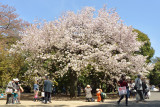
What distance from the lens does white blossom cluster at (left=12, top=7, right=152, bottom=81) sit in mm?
20203

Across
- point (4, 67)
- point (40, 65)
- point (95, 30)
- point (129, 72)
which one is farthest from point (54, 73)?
point (129, 72)

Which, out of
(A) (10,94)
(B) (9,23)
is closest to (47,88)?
(A) (10,94)

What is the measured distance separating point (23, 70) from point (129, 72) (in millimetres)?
11929

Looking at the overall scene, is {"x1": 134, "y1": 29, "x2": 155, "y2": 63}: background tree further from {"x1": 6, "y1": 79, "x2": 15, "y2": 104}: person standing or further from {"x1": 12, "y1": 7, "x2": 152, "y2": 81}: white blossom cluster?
{"x1": 6, "y1": 79, "x2": 15, "y2": 104}: person standing

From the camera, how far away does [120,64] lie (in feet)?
69.4

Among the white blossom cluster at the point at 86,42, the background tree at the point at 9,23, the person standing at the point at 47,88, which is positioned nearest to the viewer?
the person standing at the point at 47,88

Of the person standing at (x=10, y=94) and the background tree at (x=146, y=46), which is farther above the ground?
the background tree at (x=146, y=46)

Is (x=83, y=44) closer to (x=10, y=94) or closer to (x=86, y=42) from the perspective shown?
(x=86, y=42)

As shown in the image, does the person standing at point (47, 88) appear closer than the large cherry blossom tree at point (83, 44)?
Yes

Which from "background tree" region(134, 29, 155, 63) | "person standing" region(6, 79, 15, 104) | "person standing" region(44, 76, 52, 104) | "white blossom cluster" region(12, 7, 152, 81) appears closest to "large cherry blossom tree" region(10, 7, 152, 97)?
"white blossom cluster" region(12, 7, 152, 81)

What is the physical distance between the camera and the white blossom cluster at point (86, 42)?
66.3ft

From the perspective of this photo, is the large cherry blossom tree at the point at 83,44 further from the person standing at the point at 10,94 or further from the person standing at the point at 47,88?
the person standing at the point at 10,94

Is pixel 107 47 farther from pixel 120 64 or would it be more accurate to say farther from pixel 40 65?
pixel 40 65

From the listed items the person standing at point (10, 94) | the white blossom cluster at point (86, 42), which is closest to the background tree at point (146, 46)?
the white blossom cluster at point (86, 42)
